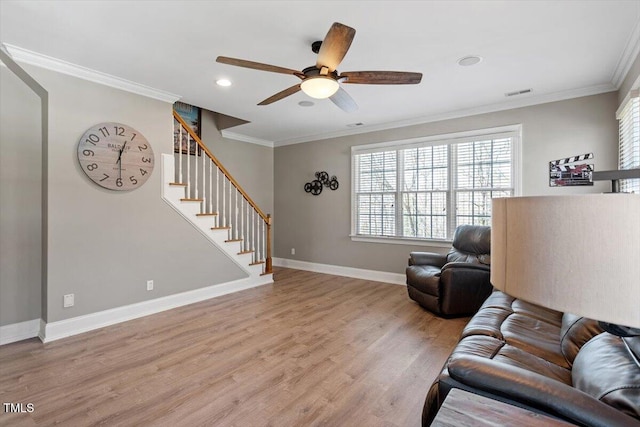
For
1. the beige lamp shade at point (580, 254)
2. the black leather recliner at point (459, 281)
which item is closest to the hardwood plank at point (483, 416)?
the beige lamp shade at point (580, 254)

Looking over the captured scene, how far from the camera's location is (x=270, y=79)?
11.3 ft

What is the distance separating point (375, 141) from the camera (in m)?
5.46

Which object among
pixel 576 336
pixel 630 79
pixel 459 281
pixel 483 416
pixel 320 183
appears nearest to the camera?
pixel 483 416

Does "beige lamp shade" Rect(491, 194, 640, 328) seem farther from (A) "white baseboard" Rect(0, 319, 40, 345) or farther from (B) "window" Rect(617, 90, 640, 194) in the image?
(A) "white baseboard" Rect(0, 319, 40, 345)

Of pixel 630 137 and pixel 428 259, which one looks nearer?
pixel 630 137

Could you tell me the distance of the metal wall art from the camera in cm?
599

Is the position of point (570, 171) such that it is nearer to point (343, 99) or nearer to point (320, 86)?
A: point (343, 99)

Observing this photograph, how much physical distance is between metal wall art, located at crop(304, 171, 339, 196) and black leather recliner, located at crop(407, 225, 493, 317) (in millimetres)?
2439

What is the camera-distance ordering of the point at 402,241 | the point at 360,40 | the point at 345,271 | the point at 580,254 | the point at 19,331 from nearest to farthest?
the point at 580,254, the point at 360,40, the point at 19,331, the point at 402,241, the point at 345,271

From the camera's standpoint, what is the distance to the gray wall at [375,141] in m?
3.71

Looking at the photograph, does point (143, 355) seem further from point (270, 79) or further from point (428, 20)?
point (428, 20)

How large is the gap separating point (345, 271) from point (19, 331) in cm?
445

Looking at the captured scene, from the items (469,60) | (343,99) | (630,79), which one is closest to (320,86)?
(343,99)

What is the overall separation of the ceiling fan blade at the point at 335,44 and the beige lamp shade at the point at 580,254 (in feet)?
5.33
